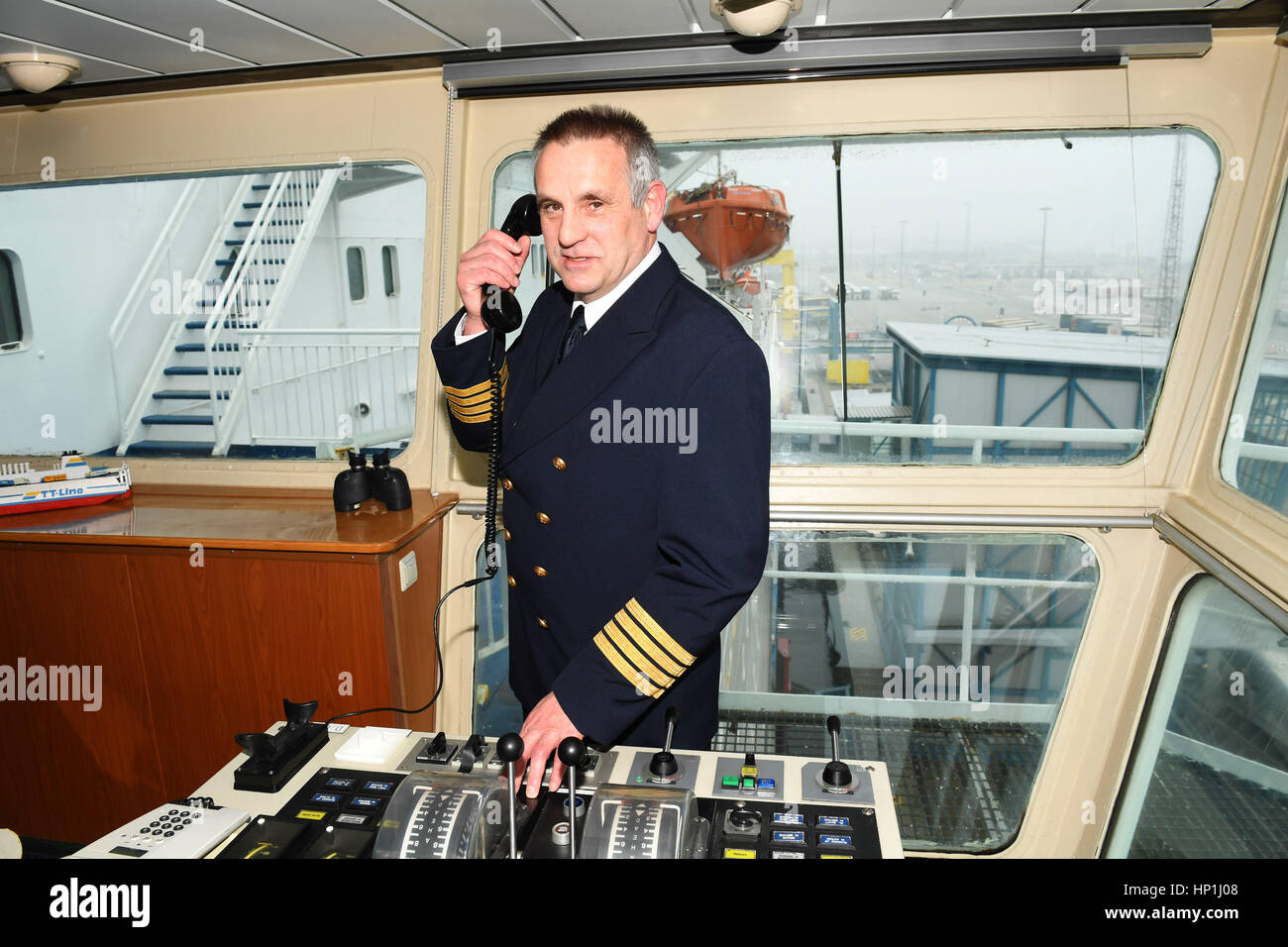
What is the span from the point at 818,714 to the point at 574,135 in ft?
7.22

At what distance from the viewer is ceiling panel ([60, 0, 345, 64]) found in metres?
2.05

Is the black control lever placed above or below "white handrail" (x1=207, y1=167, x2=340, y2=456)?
below

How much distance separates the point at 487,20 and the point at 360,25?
0.35m

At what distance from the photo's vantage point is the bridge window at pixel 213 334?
9.78 ft

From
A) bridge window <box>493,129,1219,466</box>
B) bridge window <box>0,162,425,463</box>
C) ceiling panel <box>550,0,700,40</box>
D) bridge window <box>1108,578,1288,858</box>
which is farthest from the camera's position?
bridge window <box>0,162,425,463</box>

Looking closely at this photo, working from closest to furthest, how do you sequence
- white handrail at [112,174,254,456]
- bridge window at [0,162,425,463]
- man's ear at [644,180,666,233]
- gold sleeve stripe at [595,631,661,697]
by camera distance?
gold sleeve stripe at [595,631,661,697]
man's ear at [644,180,666,233]
bridge window at [0,162,425,463]
white handrail at [112,174,254,456]

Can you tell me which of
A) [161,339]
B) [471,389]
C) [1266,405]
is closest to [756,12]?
[471,389]

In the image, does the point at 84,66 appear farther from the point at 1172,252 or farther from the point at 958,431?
the point at 1172,252

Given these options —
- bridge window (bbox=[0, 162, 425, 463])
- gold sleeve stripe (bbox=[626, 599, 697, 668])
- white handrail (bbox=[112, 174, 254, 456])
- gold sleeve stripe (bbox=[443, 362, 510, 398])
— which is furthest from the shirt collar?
white handrail (bbox=[112, 174, 254, 456])

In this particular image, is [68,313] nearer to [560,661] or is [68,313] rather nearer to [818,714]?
[560,661]

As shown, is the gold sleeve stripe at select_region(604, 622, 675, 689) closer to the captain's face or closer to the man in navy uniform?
the man in navy uniform

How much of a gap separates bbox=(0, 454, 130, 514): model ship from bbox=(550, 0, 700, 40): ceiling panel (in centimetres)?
207

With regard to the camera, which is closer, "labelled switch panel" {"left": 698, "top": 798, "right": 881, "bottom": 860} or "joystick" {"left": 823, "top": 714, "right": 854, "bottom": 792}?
"labelled switch panel" {"left": 698, "top": 798, "right": 881, "bottom": 860}

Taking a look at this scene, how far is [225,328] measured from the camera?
4348mm
